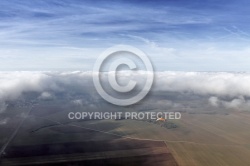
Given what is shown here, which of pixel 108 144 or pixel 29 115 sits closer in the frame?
pixel 108 144

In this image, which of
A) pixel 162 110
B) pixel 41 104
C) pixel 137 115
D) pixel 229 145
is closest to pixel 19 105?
pixel 41 104

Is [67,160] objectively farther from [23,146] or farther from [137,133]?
[137,133]

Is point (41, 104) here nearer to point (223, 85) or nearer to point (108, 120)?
point (108, 120)

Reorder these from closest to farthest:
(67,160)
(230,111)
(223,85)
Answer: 1. (67,160)
2. (230,111)
3. (223,85)

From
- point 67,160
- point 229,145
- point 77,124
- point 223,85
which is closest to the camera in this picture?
point 67,160

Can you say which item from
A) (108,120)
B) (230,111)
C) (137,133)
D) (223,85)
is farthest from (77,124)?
(223,85)

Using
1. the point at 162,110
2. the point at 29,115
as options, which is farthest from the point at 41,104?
the point at 162,110

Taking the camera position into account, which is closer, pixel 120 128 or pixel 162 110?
pixel 120 128

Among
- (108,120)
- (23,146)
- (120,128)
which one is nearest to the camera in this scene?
(23,146)

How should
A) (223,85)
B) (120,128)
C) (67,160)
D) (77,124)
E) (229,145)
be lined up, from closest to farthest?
1. (67,160)
2. (229,145)
3. (120,128)
4. (77,124)
5. (223,85)
